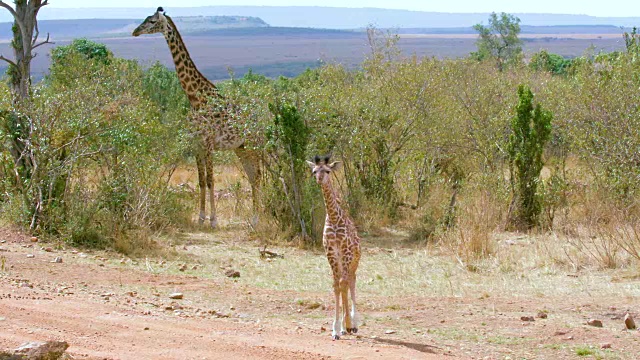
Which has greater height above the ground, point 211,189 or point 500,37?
point 500,37

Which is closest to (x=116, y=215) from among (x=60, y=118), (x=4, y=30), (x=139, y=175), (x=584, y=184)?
(x=139, y=175)

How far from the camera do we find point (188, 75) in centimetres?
1595

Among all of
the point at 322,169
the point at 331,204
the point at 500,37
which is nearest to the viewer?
the point at 322,169

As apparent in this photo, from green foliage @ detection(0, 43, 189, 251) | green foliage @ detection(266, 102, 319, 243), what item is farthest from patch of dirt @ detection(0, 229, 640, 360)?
green foliage @ detection(266, 102, 319, 243)

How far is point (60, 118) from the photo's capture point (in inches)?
506

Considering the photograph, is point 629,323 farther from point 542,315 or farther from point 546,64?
point 546,64

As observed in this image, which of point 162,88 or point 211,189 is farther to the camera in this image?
point 162,88

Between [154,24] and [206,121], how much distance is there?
2157 mm

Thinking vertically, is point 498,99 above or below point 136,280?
above

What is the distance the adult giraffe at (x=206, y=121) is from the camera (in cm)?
1513

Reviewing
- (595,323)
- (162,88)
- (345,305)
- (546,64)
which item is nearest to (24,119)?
(345,305)

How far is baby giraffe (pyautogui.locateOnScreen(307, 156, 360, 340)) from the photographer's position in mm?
8125

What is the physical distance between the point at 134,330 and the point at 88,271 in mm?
3354

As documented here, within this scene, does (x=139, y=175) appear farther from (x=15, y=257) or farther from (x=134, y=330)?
(x=134, y=330)
